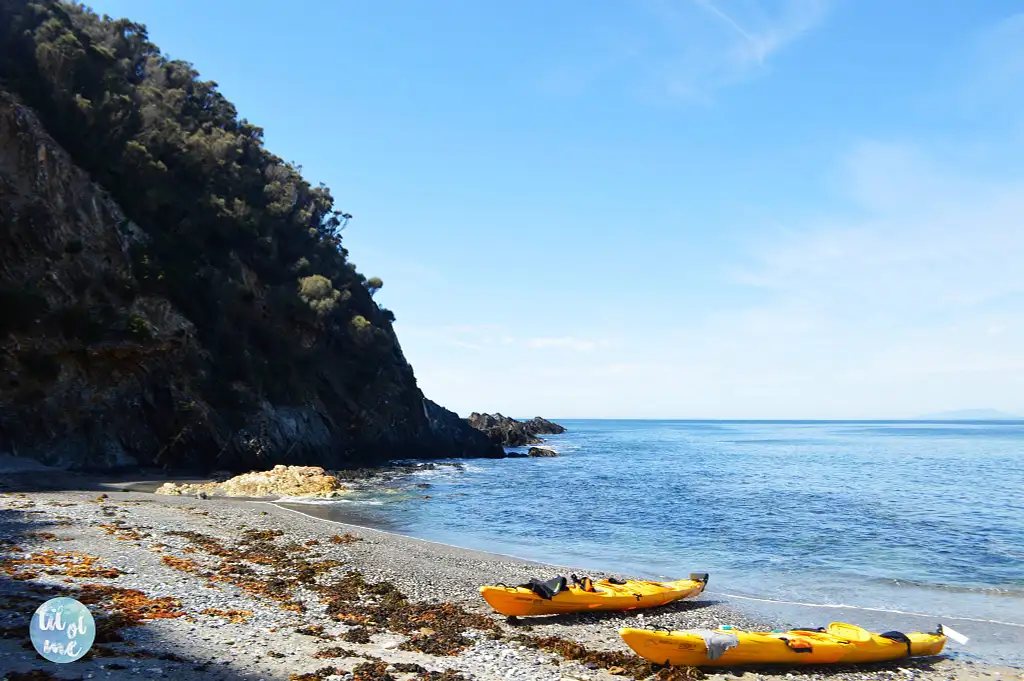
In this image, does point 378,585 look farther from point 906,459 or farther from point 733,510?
point 906,459

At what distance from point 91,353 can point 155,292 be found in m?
6.61

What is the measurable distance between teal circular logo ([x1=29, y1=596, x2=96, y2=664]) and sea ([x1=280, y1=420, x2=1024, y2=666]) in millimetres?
13827

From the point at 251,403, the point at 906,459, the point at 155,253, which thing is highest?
the point at 155,253

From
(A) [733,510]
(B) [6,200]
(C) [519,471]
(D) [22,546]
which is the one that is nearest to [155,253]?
(B) [6,200]

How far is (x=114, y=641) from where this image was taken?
941cm

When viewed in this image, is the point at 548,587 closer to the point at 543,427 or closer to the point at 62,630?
the point at 62,630

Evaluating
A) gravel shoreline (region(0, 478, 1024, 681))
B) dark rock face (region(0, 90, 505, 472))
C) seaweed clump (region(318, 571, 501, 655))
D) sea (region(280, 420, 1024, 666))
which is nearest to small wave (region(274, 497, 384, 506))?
sea (region(280, 420, 1024, 666))

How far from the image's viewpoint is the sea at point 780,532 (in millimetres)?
16750

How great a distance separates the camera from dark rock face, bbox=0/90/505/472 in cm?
3008

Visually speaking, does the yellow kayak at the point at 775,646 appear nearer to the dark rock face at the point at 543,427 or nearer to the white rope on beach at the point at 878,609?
the white rope on beach at the point at 878,609

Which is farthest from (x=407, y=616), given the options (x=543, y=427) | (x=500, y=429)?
(x=543, y=427)

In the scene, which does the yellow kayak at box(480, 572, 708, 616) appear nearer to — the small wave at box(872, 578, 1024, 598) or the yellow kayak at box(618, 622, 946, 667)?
the yellow kayak at box(618, 622, 946, 667)

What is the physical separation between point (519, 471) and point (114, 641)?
47.6 m

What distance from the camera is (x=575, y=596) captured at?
13.7 m
